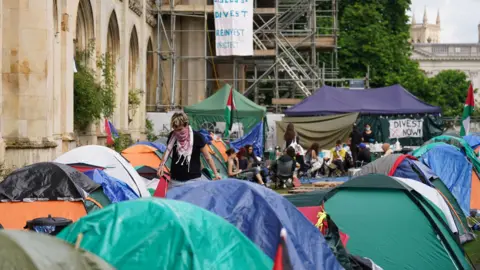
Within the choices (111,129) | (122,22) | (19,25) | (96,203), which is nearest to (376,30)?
(122,22)

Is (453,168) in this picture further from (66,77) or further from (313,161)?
(66,77)

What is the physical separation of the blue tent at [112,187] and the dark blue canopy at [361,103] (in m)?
19.5

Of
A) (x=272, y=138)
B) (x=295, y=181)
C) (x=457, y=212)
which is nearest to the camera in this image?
(x=457, y=212)

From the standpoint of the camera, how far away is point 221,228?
7.99 m

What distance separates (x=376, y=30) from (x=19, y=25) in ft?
115

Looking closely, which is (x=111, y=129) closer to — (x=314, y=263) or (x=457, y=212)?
(x=457, y=212)

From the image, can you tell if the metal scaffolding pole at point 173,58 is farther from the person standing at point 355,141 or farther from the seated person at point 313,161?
the seated person at point 313,161

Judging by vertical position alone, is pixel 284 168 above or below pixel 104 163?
below

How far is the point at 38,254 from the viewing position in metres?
5.71

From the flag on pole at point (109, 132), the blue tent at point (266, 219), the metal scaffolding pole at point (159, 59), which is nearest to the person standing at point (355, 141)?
the flag on pole at point (109, 132)

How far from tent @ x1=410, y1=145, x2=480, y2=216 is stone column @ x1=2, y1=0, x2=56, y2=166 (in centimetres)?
779

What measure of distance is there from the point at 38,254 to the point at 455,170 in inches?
571

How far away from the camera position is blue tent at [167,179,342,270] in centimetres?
927

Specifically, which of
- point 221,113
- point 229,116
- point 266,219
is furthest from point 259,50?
point 266,219
